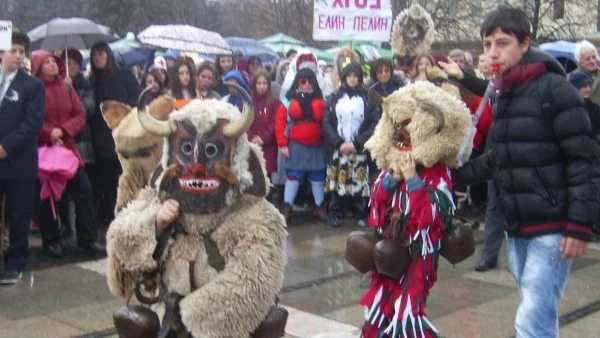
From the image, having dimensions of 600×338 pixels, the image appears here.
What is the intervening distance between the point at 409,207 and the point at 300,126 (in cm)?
502

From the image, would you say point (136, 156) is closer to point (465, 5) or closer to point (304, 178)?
point (304, 178)

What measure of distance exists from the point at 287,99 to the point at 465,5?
19011 millimetres

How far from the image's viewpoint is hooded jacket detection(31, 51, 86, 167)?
7727mm

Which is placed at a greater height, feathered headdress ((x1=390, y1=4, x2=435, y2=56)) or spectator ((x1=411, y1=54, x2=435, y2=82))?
feathered headdress ((x1=390, y1=4, x2=435, y2=56))

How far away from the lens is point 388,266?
4828mm

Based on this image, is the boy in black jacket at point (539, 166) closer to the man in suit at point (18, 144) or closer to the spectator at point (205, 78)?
the man in suit at point (18, 144)

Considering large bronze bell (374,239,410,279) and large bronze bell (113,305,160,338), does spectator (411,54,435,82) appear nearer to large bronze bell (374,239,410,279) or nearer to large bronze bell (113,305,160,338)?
large bronze bell (374,239,410,279)

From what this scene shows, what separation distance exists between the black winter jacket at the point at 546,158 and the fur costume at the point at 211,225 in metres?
1.11

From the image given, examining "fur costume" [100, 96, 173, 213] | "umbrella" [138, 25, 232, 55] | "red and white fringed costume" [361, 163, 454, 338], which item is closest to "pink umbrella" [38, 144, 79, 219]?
"fur costume" [100, 96, 173, 213]

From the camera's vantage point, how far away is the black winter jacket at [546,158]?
396cm

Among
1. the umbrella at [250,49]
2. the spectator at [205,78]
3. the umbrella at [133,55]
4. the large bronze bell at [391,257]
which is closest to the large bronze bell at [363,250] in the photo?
the large bronze bell at [391,257]

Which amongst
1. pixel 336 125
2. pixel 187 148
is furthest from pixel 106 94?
pixel 187 148

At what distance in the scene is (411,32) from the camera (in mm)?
Answer: 10000

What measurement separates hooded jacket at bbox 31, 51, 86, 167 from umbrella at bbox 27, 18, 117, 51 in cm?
212
